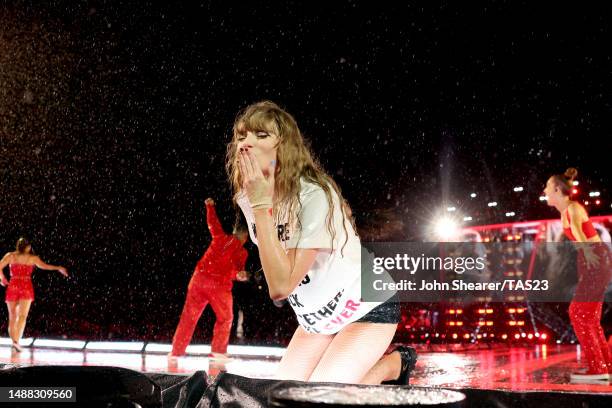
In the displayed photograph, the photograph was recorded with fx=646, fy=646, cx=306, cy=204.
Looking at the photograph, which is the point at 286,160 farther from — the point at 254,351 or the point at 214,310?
the point at 254,351

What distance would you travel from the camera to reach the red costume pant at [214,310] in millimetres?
7703

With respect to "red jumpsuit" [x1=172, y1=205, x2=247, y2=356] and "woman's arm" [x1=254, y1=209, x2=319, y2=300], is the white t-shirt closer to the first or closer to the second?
"woman's arm" [x1=254, y1=209, x2=319, y2=300]

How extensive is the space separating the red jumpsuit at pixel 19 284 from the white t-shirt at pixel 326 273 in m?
8.59

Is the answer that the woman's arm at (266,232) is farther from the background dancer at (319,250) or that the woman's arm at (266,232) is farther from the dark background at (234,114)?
the dark background at (234,114)

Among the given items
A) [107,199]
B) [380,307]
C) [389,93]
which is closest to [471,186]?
[389,93]

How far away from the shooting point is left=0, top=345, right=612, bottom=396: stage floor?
569 centimetres

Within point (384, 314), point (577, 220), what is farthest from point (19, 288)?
point (384, 314)

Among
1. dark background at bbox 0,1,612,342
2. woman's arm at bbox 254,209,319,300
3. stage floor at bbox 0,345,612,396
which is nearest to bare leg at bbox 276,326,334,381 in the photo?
woman's arm at bbox 254,209,319,300

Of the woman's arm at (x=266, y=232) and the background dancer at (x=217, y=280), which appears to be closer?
the woman's arm at (x=266, y=232)

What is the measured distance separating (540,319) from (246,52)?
25.5ft

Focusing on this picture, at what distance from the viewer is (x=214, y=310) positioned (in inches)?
302

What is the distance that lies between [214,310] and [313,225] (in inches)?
225

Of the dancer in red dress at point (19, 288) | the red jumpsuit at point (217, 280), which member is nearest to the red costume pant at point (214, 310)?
the red jumpsuit at point (217, 280)

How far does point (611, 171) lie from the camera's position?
45.5 ft
